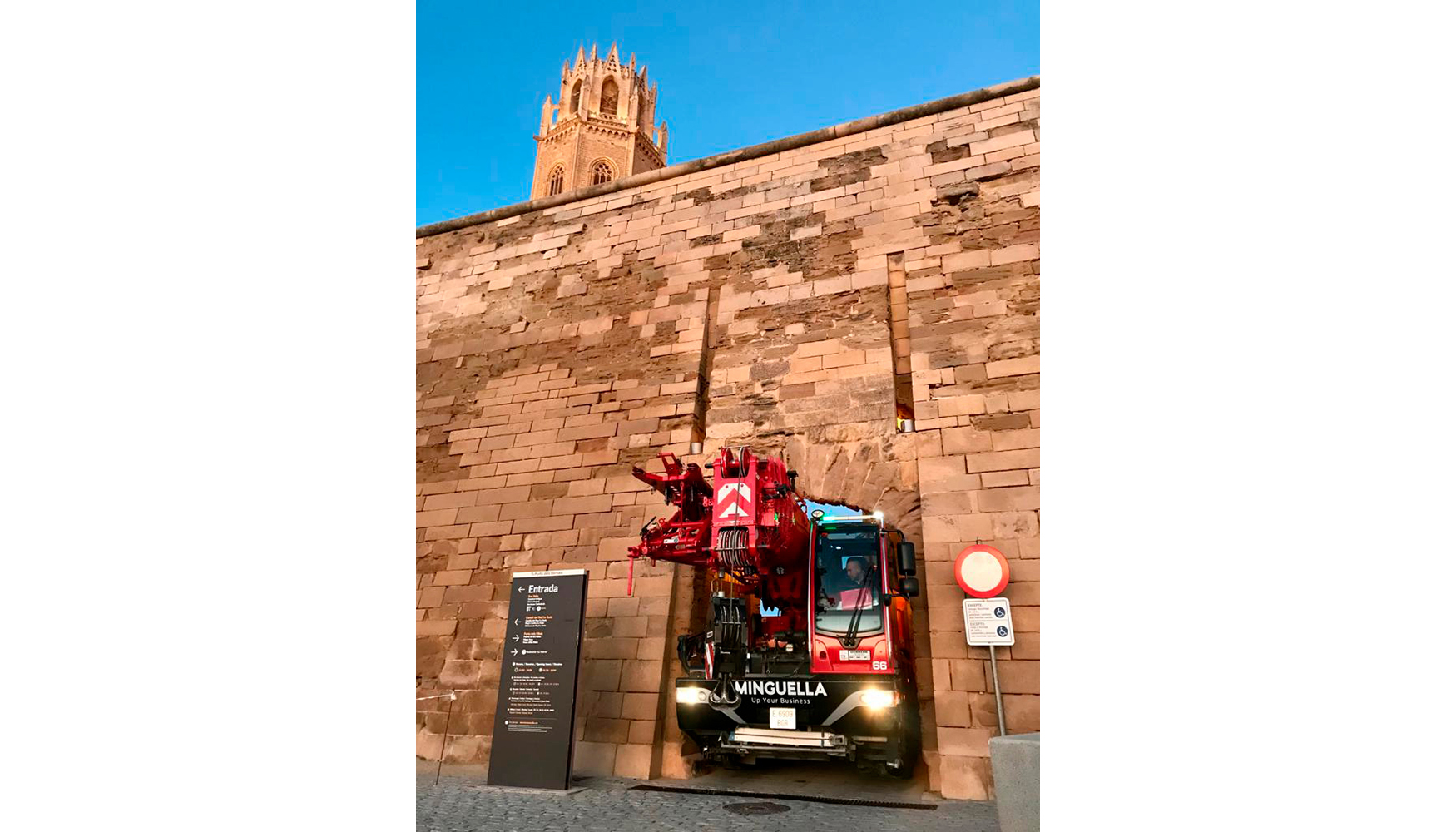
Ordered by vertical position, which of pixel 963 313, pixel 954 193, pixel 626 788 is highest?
pixel 954 193

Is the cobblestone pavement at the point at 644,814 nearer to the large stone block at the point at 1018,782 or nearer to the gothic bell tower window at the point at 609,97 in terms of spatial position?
the large stone block at the point at 1018,782

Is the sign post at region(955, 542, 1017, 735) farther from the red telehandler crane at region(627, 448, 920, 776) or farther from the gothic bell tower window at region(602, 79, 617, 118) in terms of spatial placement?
the gothic bell tower window at region(602, 79, 617, 118)

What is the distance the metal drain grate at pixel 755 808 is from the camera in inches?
175

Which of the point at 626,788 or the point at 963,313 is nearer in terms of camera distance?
the point at 626,788

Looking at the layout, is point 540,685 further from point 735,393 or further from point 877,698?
→ point 735,393

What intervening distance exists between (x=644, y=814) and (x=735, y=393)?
439 centimetres

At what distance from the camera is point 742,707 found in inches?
203

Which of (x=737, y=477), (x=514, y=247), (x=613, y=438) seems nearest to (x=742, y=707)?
(x=737, y=477)

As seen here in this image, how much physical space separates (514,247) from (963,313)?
642 centimetres

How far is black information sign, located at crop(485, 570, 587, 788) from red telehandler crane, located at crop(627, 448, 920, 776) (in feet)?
2.30

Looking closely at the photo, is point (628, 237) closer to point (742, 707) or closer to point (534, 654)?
point (534, 654)

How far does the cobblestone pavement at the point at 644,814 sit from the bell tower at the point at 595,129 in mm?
35034

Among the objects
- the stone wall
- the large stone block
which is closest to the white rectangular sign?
the stone wall

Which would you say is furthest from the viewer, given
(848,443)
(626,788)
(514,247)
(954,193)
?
(514,247)
